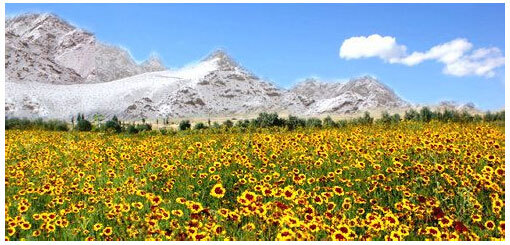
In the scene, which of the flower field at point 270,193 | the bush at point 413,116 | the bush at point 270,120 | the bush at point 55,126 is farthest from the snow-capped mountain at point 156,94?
the flower field at point 270,193

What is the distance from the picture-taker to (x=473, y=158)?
22.4 ft

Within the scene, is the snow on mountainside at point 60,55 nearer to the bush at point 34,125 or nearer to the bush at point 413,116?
the bush at point 34,125

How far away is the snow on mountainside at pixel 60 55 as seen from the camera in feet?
310

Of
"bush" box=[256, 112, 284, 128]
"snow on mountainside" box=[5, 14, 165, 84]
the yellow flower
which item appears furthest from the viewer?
"snow on mountainside" box=[5, 14, 165, 84]

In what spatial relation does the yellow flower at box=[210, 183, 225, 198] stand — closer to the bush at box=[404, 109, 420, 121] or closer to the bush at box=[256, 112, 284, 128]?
the bush at box=[404, 109, 420, 121]

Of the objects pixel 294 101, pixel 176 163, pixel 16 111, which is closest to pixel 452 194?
pixel 176 163

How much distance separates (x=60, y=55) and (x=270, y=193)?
139 metres

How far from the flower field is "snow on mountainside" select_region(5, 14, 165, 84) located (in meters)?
88.5

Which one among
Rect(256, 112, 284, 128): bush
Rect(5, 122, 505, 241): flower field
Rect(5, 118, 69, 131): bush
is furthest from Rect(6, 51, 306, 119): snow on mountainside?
Rect(5, 122, 505, 241): flower field

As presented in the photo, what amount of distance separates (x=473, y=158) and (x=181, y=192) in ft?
12.3

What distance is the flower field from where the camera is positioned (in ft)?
14.1

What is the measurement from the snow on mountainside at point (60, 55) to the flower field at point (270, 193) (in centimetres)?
8848

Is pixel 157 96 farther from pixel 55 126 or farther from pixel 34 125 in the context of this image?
pixel 55 126

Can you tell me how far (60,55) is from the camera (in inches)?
5261
